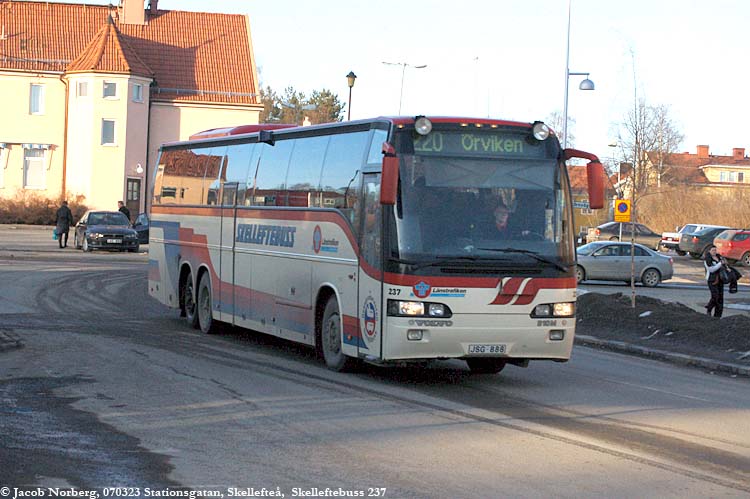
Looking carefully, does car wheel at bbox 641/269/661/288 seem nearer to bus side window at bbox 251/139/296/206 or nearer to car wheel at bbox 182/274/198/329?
car wheel at bbox 182/274/198/329

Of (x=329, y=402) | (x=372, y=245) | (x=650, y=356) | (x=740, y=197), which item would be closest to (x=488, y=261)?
(x=372, y=245)

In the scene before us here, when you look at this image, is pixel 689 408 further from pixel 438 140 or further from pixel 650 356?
pixel 650 356

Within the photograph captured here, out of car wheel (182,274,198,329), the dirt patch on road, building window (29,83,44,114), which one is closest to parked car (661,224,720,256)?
building window (29,83,44,114)

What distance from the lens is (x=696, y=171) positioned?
394ft

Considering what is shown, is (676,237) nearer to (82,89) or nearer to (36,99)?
(82,89)

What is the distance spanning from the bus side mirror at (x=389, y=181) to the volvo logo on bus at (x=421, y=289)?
3.21 feet

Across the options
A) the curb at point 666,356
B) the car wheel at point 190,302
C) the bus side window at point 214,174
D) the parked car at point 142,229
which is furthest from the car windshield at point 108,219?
the curb at point 666,356

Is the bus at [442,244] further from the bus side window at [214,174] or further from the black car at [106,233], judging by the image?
the black car at [106,233]

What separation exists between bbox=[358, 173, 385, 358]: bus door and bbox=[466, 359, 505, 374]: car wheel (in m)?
2.04

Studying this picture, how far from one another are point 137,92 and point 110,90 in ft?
5.50

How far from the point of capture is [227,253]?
60.8ft

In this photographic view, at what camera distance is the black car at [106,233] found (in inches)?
1737

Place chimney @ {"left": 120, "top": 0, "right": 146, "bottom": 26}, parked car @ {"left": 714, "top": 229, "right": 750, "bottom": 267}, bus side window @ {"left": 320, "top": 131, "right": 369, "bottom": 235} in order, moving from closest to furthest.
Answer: bus side window @ {"left": 320, "top": 131, "right": 369, "bottom": 235}, parked car @ {"left": 714, "top": 229, "right": 750, "bottom": 267}, chimney @ {"left": 120, "top": 0, "right": 146, "bottom": 26}

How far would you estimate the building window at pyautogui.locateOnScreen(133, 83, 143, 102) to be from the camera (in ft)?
226
